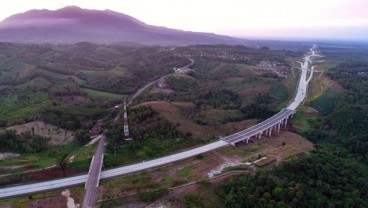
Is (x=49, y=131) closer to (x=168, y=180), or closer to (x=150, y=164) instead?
(x=150, y=164)

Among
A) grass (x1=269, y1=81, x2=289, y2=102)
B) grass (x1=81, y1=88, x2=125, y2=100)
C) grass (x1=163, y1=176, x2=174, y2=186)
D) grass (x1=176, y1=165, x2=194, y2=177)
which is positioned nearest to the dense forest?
grass (x1=176, y1=165, x2=194, y2=177)

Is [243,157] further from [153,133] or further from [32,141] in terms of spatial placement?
[32,141]

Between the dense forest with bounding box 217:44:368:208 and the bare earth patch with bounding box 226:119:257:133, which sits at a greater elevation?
the bare earth patch with bounding box 226:119:257:133

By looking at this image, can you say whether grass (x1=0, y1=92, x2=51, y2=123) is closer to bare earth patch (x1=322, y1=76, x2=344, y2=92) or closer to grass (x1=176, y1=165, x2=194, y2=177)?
grass (x1=176, y1=165, x2=194, y2=177)

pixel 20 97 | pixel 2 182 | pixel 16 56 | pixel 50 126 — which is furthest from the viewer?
pixel 16 56

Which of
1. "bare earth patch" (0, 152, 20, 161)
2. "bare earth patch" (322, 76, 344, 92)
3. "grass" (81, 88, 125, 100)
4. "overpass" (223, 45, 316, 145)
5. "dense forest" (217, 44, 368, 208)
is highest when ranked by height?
"bare earth patch" (322, 76, 344, 92)

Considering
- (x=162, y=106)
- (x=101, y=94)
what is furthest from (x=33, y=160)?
(x=101, y=94)

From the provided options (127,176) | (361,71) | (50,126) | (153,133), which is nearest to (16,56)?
(50,126)
